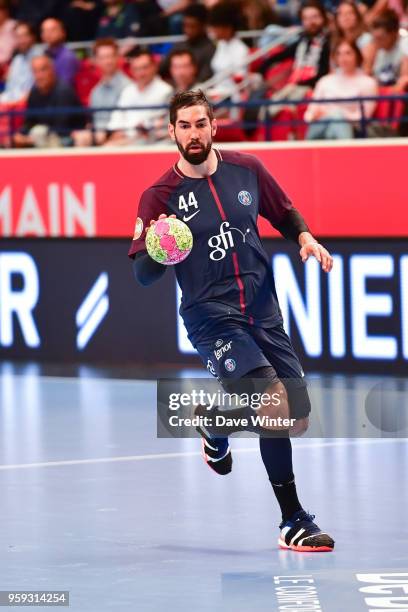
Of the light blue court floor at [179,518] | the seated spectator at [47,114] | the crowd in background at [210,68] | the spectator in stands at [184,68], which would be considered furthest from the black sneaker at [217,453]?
the seated spectator at [47,114]

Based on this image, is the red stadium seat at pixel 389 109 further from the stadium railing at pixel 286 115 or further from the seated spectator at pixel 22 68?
the seated spectator at pixel 22 68

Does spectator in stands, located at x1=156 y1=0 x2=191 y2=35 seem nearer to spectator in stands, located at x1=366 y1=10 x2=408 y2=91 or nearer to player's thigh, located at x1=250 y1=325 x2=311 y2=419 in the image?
spectator in stands, located at x1=366 y1=10 x2=408 y2=91

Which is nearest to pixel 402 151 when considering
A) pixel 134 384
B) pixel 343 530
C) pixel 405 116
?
pixel 405 116

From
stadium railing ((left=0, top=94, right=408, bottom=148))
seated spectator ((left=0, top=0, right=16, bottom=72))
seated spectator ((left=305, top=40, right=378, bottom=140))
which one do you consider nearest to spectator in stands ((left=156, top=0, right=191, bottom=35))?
seated spectator ((left=0, top=0, right=16, bottom=72))

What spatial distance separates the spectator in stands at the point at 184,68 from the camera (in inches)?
635

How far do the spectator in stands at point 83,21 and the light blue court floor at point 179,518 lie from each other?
8913mm

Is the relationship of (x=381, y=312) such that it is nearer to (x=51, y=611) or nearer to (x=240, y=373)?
(x=240, y=373)

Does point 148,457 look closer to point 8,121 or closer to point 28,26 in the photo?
point 8,121

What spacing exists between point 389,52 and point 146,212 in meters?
7.91

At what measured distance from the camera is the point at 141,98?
16781 mm

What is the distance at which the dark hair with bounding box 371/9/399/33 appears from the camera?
48.8ft

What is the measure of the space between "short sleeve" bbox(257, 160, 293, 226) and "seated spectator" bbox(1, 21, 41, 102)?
11.6 m

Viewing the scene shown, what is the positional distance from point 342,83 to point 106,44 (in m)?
3.21

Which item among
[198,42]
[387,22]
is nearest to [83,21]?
[198,42]
